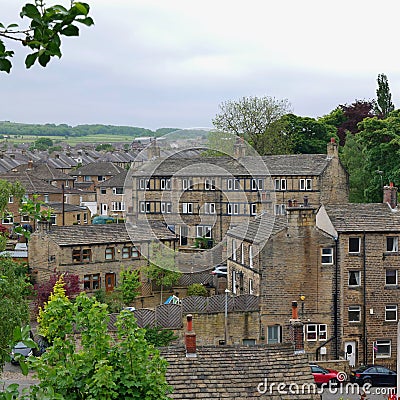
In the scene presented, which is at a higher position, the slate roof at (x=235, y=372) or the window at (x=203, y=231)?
the window at (x=203, y=231)

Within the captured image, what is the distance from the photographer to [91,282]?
46656 millimetres

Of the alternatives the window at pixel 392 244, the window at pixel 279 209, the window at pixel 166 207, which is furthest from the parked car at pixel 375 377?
the window at pixel 166 207

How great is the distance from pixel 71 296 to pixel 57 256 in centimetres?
419

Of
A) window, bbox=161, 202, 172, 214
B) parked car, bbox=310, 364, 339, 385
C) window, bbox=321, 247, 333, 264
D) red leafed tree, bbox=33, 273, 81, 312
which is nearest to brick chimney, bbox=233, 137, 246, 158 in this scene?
window, bbox=161, 202, 172, 214

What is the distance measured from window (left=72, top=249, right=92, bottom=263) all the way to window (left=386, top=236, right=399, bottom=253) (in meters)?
19.4

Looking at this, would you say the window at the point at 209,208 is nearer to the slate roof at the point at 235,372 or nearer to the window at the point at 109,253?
the window at the point at 109,253

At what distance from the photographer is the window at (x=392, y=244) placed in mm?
34500

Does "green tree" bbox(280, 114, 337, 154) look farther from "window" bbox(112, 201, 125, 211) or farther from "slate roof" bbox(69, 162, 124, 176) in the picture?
"slate roof" bbox(69, 162, 124, 176)

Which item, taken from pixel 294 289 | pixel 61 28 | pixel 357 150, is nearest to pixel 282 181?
pixel 357 150

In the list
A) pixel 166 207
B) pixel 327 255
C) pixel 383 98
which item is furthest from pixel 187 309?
pixel 383 98

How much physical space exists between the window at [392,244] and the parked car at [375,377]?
20.6 ft

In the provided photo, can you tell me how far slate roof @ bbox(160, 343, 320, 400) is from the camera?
16.7 metres

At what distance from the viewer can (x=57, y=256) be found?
45500 millimetres

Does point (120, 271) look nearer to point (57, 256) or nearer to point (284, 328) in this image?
point (57, 256)
